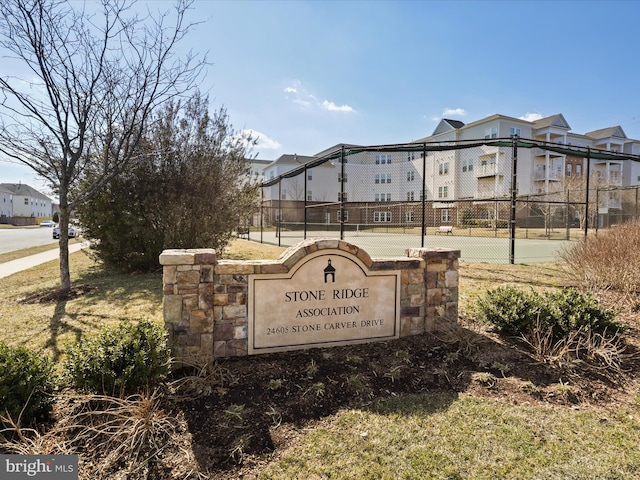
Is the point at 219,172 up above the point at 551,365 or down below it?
above

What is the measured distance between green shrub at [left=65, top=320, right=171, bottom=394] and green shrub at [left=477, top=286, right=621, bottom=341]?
3.40 metres

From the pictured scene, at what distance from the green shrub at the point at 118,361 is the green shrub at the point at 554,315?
3398 mm

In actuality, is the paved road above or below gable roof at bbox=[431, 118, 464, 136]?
below

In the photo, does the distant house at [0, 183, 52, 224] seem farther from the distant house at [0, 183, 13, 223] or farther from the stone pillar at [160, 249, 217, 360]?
the stone pillar at [160, 249, 217, 360]

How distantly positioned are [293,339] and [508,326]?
7.63 feet

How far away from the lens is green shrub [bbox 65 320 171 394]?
2537 millimetres

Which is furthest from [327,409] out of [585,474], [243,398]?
[585,474]

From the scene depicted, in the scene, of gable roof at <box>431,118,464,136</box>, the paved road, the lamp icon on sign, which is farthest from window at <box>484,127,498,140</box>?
the paved road

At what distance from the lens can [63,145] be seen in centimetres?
610

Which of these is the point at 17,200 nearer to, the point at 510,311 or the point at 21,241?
the point at 21,241

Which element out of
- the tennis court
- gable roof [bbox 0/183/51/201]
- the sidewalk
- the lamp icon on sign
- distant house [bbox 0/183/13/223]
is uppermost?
gable roof [bbox 0/183/51/201]

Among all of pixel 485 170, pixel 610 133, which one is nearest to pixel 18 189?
pixel 485 170

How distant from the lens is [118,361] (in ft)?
8.59

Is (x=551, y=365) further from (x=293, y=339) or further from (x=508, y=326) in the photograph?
(x=293, y=339)
